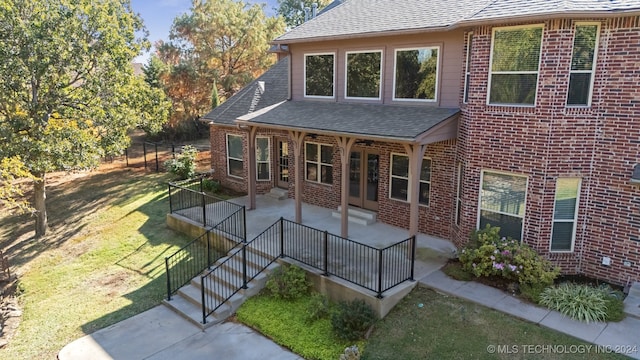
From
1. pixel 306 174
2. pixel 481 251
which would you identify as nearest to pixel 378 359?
pixel 481 251

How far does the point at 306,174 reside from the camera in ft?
48.9

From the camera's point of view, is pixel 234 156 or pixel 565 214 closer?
pixel 565 214

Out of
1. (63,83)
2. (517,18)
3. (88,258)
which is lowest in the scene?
(88,258)

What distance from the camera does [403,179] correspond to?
12.1 m

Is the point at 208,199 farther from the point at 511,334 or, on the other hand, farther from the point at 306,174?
the point at 511,334

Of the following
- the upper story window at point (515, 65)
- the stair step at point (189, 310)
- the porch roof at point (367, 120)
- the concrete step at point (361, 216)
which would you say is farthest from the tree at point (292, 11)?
the stair step at point (189, 310)

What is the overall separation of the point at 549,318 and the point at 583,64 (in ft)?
16.1

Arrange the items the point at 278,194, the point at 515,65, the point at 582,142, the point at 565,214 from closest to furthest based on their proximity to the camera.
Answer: the point at 582,142 → the point at 515,65 → the point at 565,214 → the point at 278,194

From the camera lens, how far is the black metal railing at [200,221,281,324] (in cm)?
973

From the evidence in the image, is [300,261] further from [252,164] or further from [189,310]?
[252,164]

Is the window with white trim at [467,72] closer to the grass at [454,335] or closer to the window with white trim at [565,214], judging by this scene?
the window with white trim at [565,214]

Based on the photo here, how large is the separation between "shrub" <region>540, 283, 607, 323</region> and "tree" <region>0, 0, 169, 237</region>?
13.8m

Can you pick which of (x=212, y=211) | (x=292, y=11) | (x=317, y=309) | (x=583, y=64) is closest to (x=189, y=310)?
(x=317, y=309)

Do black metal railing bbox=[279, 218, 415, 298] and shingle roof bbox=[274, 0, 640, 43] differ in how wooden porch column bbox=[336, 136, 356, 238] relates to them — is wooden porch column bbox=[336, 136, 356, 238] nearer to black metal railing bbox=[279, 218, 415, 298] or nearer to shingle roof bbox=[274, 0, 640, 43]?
black metal railing bbox=[279, 218, 415, 298]
